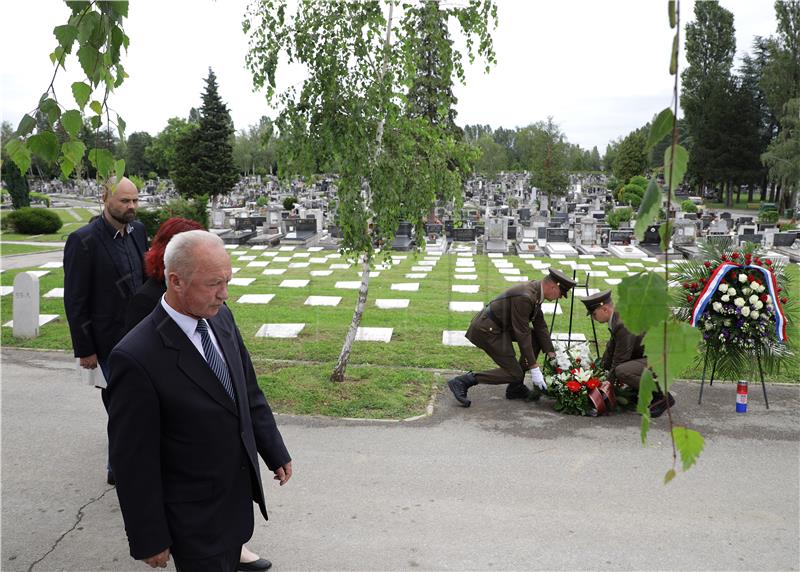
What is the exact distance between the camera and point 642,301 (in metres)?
1.07

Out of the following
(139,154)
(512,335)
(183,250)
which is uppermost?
(139,154)

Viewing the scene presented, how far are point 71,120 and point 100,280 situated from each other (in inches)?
129

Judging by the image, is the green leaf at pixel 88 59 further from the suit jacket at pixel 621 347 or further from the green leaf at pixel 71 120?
the suit jacket at pixel 621 347

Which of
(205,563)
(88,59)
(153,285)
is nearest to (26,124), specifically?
(88,59)

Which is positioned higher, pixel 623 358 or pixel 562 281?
pixel 562 281

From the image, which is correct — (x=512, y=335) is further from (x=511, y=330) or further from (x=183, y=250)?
(x=183, y=250)

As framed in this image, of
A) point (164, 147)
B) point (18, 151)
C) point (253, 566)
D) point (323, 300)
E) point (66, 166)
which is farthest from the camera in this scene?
point (164, 147)

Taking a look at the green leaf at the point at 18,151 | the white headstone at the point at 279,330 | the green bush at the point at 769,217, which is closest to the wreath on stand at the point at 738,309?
the white headstone at the point at 279,330

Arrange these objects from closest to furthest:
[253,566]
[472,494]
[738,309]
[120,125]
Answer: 1. [120,125]
2. [253,566]
3. [472,494]
4. [738,309]

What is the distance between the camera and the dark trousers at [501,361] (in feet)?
23.2

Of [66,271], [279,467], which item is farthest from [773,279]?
[66,271]

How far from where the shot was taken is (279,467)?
344 centimetres

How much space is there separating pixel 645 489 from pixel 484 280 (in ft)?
35.6

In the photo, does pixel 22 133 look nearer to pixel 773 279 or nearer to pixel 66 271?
pixel 66 271
